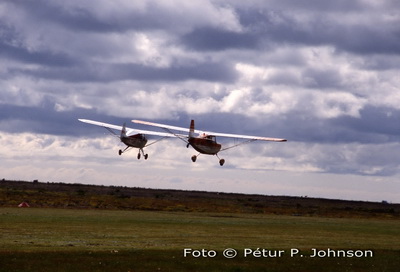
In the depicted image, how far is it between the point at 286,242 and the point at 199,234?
774 cm

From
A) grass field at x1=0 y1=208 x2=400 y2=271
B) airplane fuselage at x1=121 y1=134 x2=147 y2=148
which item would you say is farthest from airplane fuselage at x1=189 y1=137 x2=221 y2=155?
grass field at x1=0 y1=208 x2=400 y2=271

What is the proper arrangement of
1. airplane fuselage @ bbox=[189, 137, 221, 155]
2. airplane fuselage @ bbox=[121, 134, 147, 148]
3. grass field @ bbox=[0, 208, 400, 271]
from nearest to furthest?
1. grass field @ bbox=[0, 208, 400, 271]
2. airplane fuselage @ bbox=[189, 137, 221, 155]
3. airplane fuselage @ bbox=[121, 134, 147, 148]

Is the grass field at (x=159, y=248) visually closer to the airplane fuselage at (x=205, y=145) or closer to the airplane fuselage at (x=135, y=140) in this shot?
the airplane fuselage at (x=205, y=145)

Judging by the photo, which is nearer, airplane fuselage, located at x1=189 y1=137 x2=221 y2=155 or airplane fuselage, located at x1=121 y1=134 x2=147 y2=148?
airplane fuselage, located at x1=189 y1=137 x2=221 y2=155

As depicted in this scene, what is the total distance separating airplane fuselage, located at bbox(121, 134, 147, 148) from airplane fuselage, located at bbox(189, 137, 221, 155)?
15.0 meters

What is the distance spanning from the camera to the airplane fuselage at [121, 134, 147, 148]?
315ft

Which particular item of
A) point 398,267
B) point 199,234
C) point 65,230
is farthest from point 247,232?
point 398,267

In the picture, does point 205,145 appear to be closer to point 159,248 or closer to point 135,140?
point 135,140

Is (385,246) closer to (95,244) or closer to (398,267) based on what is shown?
(398,267)

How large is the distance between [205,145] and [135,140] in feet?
52.0

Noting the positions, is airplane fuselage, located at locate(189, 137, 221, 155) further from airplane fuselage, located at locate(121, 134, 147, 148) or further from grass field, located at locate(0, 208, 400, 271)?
grass field, located at locate(0, 208, 400, 271)

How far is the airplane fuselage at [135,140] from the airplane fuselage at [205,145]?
15.0m

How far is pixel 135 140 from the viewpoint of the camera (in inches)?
3797

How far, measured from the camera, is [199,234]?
164ft
